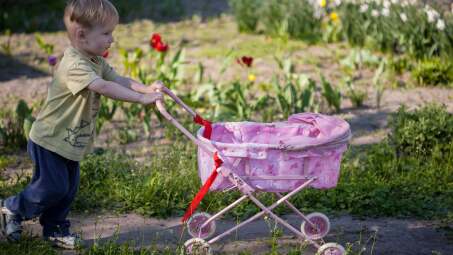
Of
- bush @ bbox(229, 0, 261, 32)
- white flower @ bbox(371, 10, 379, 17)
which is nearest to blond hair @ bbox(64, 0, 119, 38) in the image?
white flower @ bbox(371, 10, 379, 17)

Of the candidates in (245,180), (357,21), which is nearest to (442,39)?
(357,21)

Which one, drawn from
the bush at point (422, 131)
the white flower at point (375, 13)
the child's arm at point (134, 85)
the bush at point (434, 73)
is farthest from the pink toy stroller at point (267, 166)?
the white flower at point (375, 13)

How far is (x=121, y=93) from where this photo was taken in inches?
149

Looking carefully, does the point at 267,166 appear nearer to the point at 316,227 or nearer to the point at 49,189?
the point at 316,227

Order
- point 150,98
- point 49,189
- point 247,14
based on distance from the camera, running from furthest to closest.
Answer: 1. point 247,14
2. point 49,189
3. point 150,98

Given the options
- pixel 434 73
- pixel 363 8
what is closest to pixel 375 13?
pixel 363 8

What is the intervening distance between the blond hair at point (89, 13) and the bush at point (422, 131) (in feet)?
7.97

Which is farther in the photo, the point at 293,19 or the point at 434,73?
the point at 293,19

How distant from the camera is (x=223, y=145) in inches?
147

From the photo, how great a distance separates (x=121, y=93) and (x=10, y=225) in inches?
38.6

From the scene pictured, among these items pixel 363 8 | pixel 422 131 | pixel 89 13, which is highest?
pixel 89 13

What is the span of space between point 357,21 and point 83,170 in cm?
415

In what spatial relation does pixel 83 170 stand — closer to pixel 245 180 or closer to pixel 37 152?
pixel 37 152

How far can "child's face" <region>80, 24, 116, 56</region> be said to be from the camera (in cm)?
388
